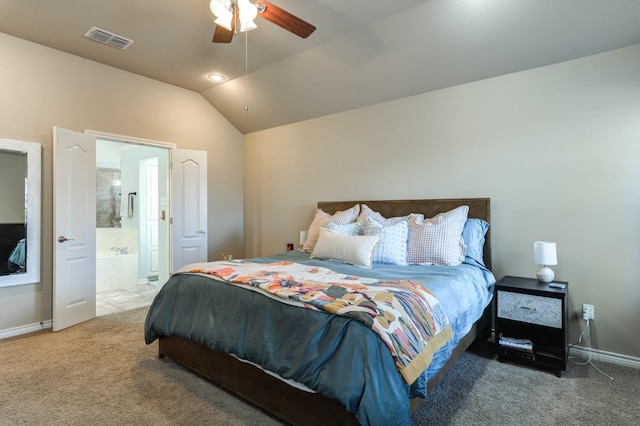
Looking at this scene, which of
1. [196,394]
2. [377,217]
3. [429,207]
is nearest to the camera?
[196,394]

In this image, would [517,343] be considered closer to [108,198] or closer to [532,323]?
[532,323]

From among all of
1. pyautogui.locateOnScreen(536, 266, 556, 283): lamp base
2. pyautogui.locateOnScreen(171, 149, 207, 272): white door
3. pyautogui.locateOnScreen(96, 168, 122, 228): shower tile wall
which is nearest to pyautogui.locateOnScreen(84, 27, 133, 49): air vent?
pyautogui.locateOnScreen(171, 149, 207, 272): white door

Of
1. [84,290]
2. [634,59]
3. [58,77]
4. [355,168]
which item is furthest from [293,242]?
Answer: [634,59]

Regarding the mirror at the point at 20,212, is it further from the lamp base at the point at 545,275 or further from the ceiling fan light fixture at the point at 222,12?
the lamp base at the point at 545,275

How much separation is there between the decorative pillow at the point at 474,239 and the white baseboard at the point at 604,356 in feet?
3.23

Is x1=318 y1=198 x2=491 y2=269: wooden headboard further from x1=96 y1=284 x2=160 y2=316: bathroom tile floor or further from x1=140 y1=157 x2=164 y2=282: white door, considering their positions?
x1=140 y1=157 x2=164 y2=282: white door

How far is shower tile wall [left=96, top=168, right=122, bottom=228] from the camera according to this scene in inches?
255

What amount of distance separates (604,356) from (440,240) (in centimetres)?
155

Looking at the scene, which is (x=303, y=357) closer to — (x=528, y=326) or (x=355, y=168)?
(x=528, y=326)

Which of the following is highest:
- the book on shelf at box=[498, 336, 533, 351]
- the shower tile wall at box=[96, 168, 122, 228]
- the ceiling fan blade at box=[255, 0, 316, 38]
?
the ceiling fan blade at box=[255, 0, 316, 38]

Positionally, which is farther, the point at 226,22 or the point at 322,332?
the point at 226,22

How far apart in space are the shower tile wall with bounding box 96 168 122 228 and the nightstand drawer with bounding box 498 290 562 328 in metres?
6.71

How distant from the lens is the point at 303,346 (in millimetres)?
1652

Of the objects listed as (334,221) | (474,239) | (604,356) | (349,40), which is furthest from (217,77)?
(604,356)
